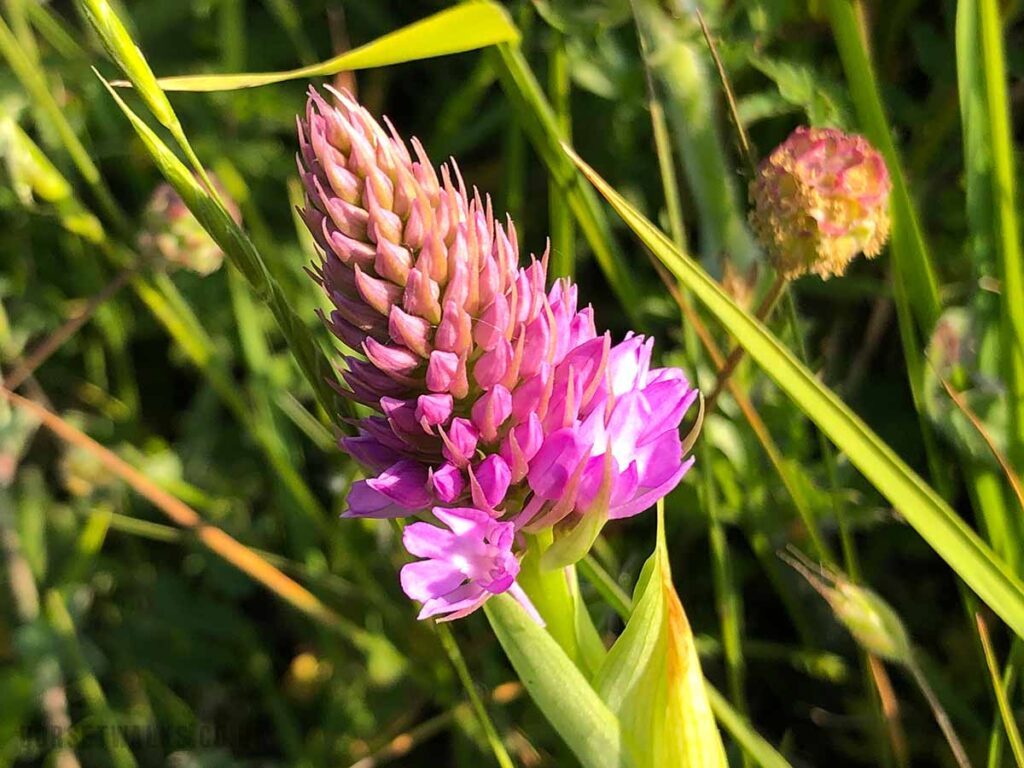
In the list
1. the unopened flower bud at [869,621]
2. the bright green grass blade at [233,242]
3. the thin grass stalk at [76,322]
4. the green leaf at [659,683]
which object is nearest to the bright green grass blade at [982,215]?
the unopened flower bud at [869,621]

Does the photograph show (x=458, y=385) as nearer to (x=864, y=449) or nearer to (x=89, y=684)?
(x=864, y=449)

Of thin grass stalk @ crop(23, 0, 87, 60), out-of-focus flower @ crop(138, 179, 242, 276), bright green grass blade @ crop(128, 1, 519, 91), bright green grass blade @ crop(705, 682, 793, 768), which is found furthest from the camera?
thin grass stalk @ crop(23, 0, 87, 60)

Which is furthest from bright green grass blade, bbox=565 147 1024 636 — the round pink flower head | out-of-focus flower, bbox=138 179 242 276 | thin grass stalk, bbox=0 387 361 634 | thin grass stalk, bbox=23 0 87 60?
thin grass stalk, bbox=23 0 87 60

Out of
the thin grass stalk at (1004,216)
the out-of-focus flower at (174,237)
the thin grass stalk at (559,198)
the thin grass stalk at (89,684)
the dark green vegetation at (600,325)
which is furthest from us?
the thin grass stalk at (89,684)

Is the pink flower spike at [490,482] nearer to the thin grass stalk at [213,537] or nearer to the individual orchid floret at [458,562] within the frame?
the individual orchid floret at [458,562]

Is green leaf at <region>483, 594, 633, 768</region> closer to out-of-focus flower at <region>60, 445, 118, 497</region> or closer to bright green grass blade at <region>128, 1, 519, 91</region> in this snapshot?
bright green grass blade at <region>128, 1, 519, 91</region>

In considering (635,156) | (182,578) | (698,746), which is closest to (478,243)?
(698,746)

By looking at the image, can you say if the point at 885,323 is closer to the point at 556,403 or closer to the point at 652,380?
the point at 652,380
